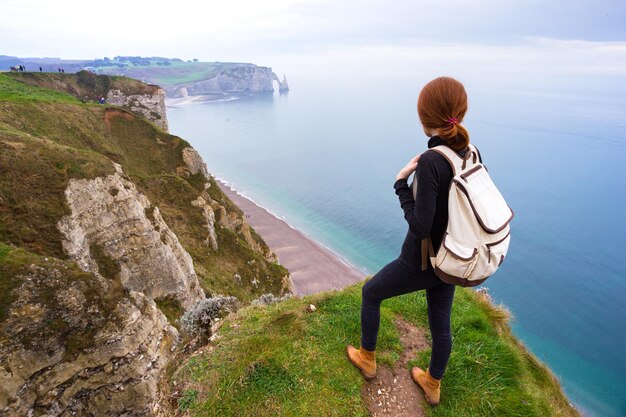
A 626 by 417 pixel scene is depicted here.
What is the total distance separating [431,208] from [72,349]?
1219 cm

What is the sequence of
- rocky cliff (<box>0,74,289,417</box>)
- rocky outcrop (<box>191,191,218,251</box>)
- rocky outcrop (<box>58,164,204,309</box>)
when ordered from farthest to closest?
1. rocky outcrop (<box>191,191,218,251</box>)
2. rocky outcrop (<box>58,164,204,309</box>)
3. rocky cliff (<box>0,74,289,417</box>)

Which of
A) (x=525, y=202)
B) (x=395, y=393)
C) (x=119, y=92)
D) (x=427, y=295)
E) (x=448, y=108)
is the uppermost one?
(x=119, y=92)

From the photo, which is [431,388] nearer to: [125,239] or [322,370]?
[322,370]

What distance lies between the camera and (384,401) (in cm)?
542

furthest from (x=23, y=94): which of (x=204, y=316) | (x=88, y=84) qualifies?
(x=204, y=316)

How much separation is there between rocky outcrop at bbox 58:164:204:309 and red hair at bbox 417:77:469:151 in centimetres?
1993

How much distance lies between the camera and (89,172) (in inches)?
792

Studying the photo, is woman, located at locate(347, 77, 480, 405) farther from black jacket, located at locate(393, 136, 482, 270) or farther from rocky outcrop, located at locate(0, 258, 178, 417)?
rocky outcrop, located at locate(0, 258, 178, 417)

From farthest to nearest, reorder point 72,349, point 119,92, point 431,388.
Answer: point 119,92 < point 72,349 < point 431,388

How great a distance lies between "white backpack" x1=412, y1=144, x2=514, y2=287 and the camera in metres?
3.45

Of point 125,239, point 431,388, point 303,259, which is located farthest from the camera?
point 303,259

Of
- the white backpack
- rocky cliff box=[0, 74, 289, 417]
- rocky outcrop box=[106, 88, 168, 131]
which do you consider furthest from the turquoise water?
the white backpack

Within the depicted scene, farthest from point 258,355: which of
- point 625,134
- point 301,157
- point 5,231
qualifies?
point 625,134

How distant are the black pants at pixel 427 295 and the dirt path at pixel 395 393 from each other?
655 millimetres
